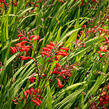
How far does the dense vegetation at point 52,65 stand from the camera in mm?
1533

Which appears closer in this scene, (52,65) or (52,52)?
(52,52)

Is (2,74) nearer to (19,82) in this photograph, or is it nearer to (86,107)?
(19,82)

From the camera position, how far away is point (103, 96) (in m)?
1.76

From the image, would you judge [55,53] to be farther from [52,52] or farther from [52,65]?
[52,65]

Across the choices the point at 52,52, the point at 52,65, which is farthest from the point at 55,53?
the point at 52,65

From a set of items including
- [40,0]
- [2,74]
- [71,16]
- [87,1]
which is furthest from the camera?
[87,1]

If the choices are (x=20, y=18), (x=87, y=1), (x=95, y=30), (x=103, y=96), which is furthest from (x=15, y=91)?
(x=87, y=1)

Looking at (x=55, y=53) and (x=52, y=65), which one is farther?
(x=52, y=65)

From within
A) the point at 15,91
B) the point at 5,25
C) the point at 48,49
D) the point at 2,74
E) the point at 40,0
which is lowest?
the point at 15,91

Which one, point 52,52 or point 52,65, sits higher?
point 52,52

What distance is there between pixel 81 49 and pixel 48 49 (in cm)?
71

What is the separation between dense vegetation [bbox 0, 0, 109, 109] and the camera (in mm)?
1533

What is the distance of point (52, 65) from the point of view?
6.24 ft

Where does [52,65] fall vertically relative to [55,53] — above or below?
below
